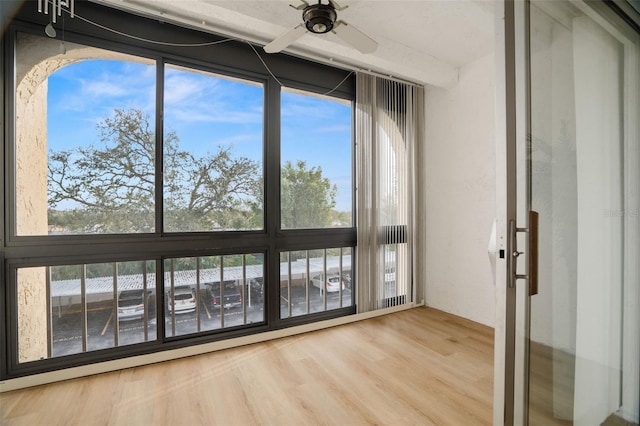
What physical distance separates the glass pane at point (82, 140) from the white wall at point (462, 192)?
3.12 m

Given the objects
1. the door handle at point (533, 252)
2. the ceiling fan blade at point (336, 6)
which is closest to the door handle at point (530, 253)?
the door handle at point (533, 252)

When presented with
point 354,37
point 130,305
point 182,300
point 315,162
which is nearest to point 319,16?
point 354,37

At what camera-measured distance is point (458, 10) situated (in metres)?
2.55

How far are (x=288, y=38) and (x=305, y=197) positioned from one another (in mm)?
1593

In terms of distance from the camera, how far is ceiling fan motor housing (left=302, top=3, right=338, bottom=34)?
173 centimetres

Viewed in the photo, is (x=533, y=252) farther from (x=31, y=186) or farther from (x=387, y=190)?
(x=31, y=186)

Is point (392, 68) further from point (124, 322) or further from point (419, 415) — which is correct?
point (124, 322)

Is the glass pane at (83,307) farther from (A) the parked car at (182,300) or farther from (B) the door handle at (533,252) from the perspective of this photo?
(B) the door handle at (533,252)

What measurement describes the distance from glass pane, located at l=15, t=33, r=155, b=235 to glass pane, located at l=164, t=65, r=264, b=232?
171mm

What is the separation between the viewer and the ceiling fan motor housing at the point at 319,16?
1.73m

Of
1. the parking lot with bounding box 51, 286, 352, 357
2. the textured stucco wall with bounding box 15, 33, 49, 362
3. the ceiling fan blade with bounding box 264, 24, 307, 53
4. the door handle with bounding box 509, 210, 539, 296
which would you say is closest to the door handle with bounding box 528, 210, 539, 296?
the door handle with bounding box 509, 210, 539, 296

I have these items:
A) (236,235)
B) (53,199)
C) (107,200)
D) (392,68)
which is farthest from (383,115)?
(53,199)

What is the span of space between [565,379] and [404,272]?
8.45 ft

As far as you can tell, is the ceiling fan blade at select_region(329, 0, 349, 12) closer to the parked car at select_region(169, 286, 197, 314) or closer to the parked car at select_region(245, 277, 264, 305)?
the parked car at select_region(245, 277, 264, 305)
